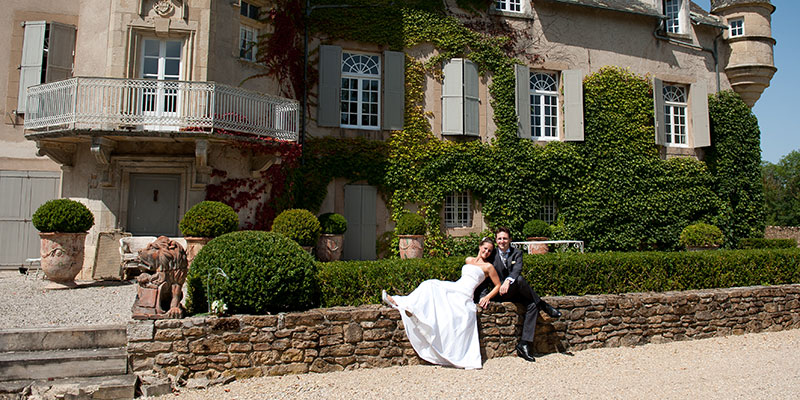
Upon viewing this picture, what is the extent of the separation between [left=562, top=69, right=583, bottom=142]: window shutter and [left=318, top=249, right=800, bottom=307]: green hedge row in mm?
6523

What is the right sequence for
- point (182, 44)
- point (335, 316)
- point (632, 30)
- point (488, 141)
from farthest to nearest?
point (632, 30)
point (488, 141)
point (182, 44)
point (335, 316)

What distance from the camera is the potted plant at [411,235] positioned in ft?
41.0

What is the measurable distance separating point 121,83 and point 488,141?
30.3ft

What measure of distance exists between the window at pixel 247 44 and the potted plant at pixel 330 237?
14.2 feet

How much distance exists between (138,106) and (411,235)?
666cm

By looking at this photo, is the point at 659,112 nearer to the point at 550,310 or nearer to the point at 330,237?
the point at 330,237

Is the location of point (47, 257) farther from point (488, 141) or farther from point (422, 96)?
point (488, 141)

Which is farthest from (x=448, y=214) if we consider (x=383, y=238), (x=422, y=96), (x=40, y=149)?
(x=40, y=149)

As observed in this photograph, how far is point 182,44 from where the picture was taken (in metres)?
11.4

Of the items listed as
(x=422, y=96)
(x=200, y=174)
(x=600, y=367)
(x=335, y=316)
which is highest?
(x=422, y=96)

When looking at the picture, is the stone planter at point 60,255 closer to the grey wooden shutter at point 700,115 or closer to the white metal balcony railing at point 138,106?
the white metal balcony railing at point 138,106

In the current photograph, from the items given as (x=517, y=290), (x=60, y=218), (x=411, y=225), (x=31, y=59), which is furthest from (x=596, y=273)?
(x=31, y=59)

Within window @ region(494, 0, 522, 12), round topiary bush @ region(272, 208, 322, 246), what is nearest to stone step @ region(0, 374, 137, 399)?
round topiary bush @ region(272, 208, 322, 246)

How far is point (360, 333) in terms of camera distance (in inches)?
236
